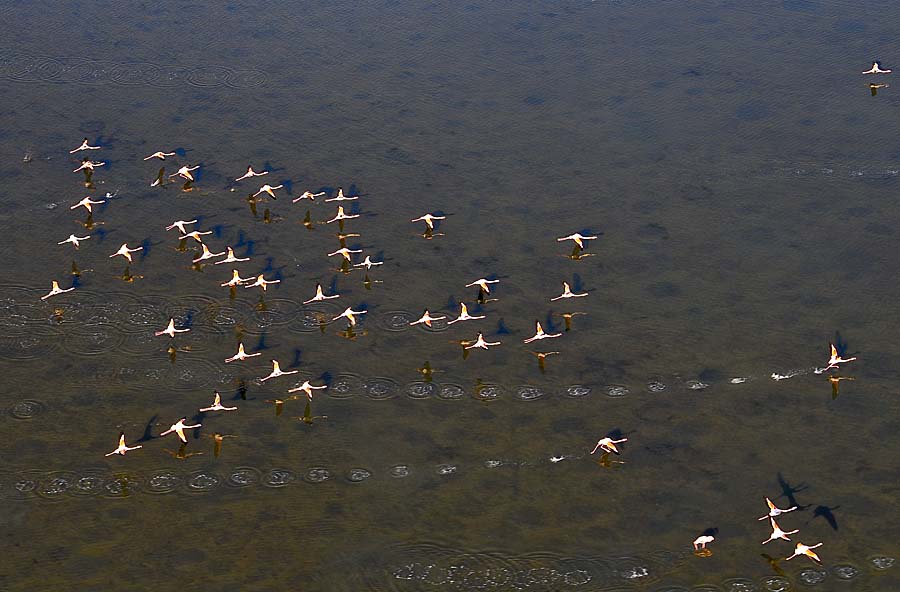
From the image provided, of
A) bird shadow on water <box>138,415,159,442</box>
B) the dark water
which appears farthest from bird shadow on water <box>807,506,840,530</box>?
bird shadow on water <box>138,415,159,442</box>

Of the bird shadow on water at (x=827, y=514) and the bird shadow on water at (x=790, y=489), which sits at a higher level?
the bird shadow on water at (x=790, y=489)

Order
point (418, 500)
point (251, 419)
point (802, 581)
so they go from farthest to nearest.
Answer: point (251, 419), point (418, 500), point (802, 581)

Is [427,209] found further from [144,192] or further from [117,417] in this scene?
[117,417]

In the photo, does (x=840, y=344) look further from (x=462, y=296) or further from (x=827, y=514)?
(x=462, y=296)

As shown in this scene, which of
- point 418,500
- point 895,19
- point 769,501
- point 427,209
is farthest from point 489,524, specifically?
point 895,19

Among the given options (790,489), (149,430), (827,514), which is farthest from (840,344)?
(149,430)

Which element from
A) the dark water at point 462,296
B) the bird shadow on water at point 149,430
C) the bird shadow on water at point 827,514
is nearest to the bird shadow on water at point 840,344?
the dark water at point 462,296

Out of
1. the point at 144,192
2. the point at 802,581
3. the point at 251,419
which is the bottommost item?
the point at 802,581

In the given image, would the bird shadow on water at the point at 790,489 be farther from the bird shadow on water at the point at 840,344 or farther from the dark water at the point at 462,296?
the bird shadow on water at the point at 840,344
